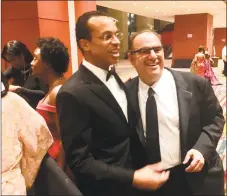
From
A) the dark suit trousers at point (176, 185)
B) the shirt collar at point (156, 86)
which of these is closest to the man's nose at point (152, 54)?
the shirt collar at point (156, 86)

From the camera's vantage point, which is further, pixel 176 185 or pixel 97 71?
pixel 176 185

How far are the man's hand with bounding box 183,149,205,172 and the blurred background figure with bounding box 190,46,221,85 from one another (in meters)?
0.42

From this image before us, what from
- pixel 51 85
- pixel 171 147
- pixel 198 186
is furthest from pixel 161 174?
pixel 51 85

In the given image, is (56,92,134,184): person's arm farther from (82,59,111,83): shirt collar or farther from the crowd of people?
(82,59,111,83): shirt collar

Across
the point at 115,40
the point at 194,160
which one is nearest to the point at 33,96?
the point at 115,40

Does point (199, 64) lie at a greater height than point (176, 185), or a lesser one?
greater

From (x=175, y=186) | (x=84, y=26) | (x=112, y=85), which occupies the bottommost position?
(x=175, y=186)

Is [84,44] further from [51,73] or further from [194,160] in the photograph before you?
[194,160]

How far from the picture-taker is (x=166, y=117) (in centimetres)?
111

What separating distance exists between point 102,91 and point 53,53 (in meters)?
0.33

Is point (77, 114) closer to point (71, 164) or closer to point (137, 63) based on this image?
point (71, 164)

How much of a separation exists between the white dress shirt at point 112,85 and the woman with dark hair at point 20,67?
237mm

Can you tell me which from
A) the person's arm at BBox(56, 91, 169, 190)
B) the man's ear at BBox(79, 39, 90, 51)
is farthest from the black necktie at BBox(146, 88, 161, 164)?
the man's ear at BBox(79, 39, 90, 51)

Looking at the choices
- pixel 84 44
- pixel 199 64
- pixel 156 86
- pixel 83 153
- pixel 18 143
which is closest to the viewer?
pixel 18 143
